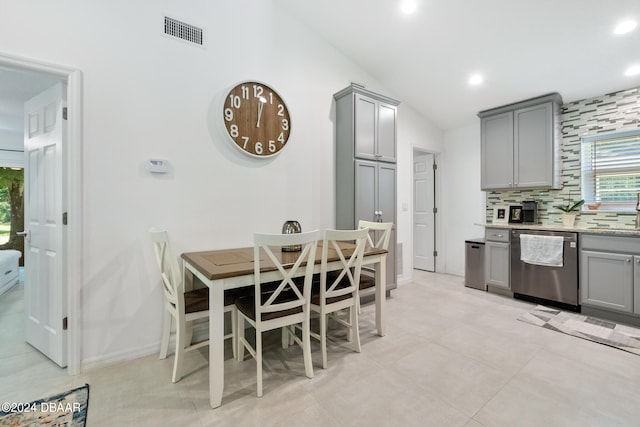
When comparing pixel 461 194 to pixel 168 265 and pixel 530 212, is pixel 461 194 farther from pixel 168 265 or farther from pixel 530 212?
pixel 168 265

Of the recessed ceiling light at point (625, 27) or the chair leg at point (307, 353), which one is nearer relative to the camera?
the chair leg at point (307, 353)

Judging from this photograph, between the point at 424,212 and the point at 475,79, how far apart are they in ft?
7.54

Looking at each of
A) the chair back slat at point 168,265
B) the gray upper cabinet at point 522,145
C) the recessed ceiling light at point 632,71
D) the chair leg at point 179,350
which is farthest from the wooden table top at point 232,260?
the recessed ceiling light at point 632,71

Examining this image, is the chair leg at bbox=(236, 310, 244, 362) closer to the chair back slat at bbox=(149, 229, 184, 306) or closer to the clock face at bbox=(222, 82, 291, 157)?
the chair back slat at bbox=(149, 229, 184, 306)

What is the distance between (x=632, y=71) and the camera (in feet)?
9.40

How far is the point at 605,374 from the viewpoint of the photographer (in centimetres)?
194

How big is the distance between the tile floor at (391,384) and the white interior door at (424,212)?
241cm

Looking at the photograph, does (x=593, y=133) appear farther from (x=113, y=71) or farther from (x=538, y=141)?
(x=113, y=71)

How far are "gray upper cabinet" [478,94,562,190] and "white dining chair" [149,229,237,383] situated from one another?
3865 millimetres

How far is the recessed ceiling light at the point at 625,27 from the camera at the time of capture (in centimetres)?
236

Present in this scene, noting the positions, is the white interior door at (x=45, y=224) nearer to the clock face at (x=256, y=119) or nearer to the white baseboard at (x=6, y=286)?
the clock face at (x=256, y=119)

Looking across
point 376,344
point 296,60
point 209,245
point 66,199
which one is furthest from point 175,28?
point 376,344

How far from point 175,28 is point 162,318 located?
247cm

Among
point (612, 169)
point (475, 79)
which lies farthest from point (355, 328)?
point (612, 169)
